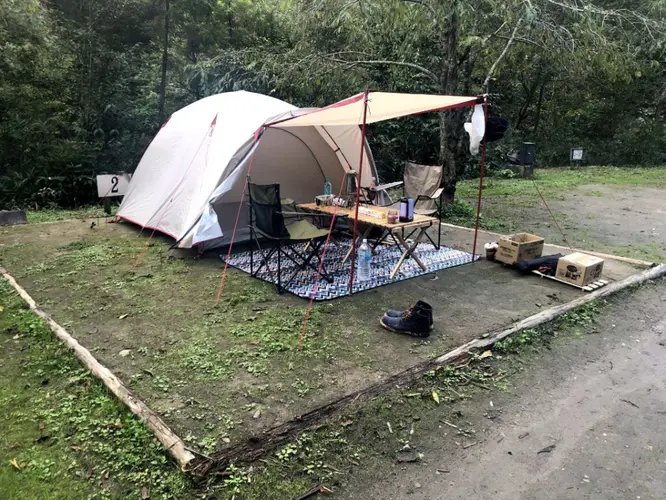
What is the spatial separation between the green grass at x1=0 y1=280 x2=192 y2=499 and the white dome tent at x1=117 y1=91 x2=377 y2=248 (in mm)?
2254

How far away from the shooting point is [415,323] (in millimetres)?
3340

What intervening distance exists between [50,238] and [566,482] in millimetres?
6106

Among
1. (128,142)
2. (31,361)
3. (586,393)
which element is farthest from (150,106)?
(586,393)

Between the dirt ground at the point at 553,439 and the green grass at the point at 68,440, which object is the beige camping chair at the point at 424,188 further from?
the green grass at the point at 68,440

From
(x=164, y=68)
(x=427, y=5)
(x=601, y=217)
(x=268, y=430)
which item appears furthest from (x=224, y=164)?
(x=601, y=217)

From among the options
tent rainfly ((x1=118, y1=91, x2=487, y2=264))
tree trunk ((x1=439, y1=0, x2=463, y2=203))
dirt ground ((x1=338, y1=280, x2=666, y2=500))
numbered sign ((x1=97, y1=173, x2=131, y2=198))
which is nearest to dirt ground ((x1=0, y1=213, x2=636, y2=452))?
dirt ground ((x1=338, y1=280, x2=666, y2=500))

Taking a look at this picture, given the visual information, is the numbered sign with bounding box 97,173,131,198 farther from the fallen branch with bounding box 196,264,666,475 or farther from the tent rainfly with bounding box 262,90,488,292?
the fallen branch with bounding box 196,264,666,475

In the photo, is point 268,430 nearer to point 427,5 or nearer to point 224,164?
point 224,164

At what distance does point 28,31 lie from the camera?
316 inches

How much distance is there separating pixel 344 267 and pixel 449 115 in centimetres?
375

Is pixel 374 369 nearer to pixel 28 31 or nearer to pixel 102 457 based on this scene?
pixel 102 457

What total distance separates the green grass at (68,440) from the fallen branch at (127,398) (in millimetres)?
36

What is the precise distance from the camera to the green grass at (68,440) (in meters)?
2.01

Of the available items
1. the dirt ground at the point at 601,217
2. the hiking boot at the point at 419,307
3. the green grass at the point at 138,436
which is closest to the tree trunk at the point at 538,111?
the dirt ground at the point at 601,217
